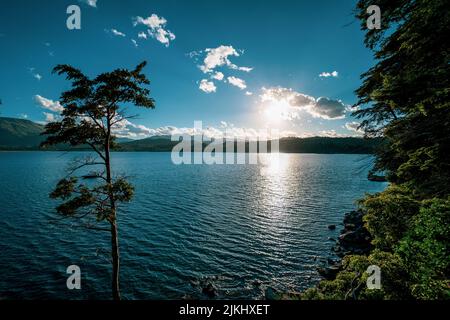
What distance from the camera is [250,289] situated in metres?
24.4

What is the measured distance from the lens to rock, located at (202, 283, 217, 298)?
77.0 ft

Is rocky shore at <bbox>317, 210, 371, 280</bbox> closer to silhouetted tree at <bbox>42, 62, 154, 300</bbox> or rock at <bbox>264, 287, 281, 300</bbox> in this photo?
rock at <bbox>264, 287, 281, 300</bbox>

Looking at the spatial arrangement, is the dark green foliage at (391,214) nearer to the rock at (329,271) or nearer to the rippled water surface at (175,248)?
the rippled water surface at (175,248)

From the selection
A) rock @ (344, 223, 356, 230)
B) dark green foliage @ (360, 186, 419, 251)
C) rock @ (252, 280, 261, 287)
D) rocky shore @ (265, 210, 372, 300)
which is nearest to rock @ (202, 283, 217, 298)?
rock @ (252, 280, 261, 287)

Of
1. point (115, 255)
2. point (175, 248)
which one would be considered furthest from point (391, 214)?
point (175, 248)

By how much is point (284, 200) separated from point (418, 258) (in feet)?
175

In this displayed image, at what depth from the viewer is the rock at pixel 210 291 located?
77.0ft

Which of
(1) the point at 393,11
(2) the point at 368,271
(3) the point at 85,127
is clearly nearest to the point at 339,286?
(2) the point at 368,271

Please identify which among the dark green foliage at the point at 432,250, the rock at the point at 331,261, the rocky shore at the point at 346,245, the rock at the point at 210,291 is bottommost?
the rock at the point at 210,291

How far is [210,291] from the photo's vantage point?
2370cm

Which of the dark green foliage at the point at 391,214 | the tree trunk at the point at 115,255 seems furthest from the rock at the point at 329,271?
the tree trunk at the point at 115,255

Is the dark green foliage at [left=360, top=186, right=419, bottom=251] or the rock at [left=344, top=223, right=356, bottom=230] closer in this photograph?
the dark green foliage at [left=360, top=186, right=419, bottom=251]
